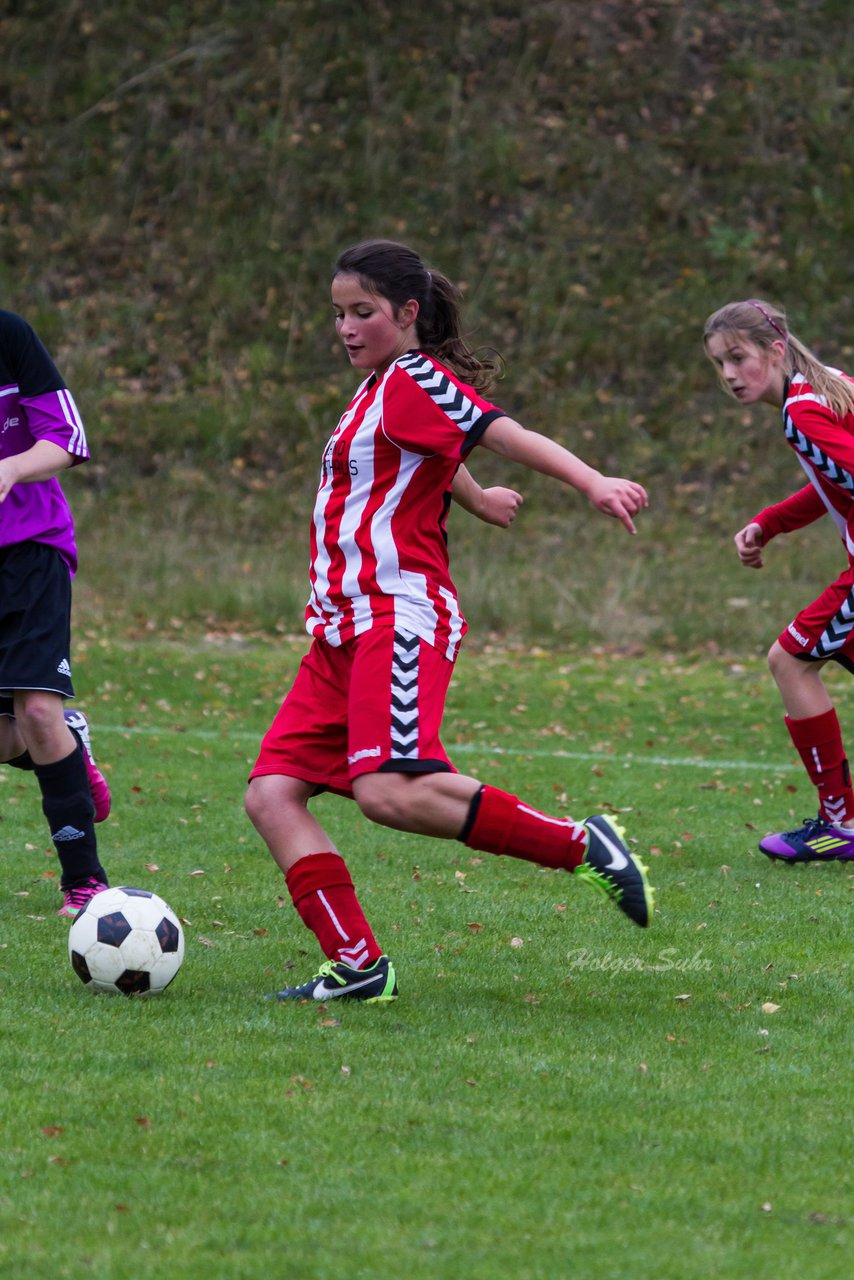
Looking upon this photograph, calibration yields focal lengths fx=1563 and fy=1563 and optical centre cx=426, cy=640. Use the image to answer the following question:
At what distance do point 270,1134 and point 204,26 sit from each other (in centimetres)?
2343

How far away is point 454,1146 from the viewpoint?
3.18 m

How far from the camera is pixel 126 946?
14.2 feet

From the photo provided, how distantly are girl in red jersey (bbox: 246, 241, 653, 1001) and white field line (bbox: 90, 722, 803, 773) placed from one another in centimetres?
542

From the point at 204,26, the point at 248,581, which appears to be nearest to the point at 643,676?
the point at 248,581

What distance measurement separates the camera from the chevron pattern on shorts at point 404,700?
4145 millimetres

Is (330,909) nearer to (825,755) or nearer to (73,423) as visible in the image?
(73,423)

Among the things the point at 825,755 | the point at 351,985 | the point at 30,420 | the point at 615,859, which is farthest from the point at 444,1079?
the point at 825,755

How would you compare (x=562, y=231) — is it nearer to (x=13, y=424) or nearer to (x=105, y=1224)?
(x=13, y=424)

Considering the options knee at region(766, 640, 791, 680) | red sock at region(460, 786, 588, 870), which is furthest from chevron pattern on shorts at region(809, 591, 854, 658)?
red sock at region(460, 786, 588, 870)

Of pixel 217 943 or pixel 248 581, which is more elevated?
pixel 217 943

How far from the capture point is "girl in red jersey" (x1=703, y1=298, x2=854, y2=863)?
593 cm

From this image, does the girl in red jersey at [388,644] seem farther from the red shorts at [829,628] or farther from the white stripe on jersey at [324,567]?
the red shorts at [829,628]

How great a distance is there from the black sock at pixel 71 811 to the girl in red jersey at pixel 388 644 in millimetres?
1235

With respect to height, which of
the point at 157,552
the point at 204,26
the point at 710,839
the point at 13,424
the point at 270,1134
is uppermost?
the point at 204,26
